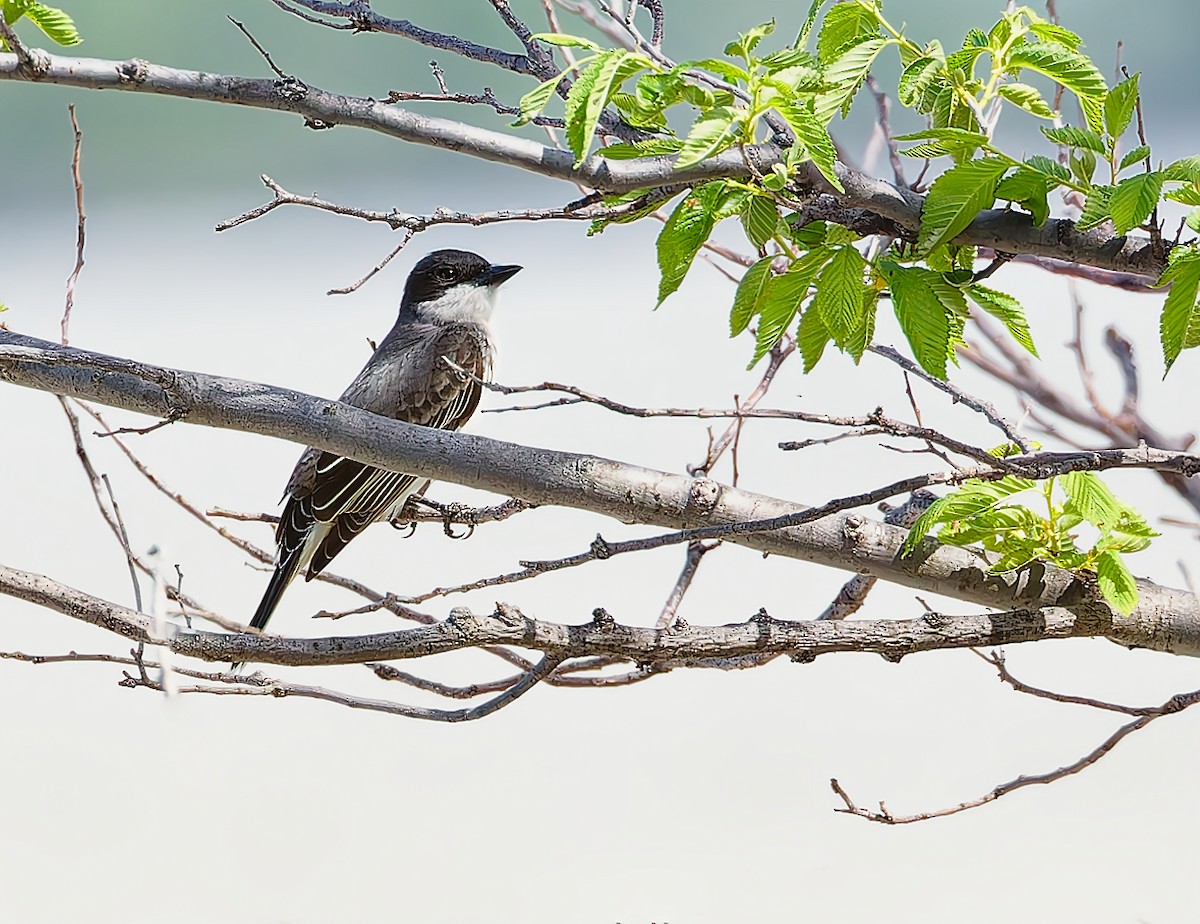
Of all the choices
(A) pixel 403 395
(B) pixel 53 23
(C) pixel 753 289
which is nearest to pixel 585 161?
(C) pixel 753 289

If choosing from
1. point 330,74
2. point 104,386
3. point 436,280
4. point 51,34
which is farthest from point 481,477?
point 330,74

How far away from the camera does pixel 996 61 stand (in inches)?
31.5

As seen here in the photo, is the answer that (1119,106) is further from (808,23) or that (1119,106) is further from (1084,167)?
(808,23)

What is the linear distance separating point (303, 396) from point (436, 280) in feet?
4.45

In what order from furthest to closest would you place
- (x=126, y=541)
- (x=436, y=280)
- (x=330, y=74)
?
(x=330, y=74) < (x=436, y=280) < (x=126, y=541)

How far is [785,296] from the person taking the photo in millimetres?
803

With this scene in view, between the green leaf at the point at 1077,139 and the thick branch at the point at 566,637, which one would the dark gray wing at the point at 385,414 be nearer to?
the thick branch at the point at 566,637

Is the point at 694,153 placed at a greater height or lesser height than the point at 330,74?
lesser

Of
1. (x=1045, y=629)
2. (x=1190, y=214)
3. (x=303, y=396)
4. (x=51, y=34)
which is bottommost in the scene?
(x=1045, y=629)

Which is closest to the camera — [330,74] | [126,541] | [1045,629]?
[1045,629]

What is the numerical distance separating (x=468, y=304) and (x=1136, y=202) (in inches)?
64.7

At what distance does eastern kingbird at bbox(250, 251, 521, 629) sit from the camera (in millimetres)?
1904

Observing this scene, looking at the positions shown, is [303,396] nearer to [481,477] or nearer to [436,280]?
[481,477]

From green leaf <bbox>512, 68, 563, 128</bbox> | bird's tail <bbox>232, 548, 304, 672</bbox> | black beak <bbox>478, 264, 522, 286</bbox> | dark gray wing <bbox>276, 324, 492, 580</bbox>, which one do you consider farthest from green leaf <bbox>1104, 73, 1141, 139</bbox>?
black beak <bbox>478, 264, 522, 286</bbox>
